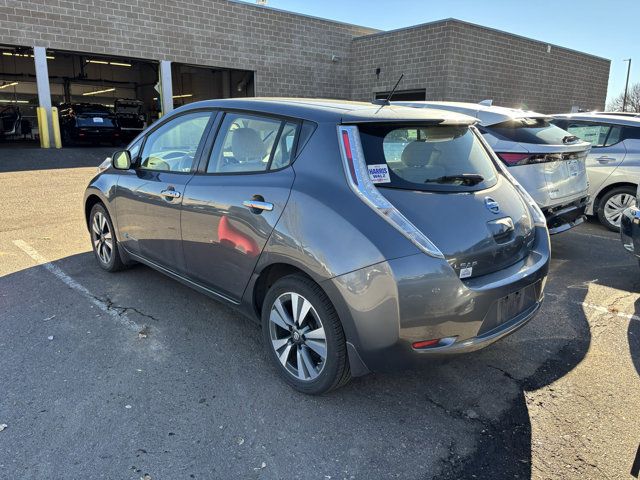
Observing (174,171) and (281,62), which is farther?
(281,62)

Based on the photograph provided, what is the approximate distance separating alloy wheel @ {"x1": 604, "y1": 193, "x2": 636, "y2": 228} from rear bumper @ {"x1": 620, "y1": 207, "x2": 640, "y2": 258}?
2.74m

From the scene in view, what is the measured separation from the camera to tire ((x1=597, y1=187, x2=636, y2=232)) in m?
6.99

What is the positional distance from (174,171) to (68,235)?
134 inches

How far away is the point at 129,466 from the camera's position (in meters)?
2.38

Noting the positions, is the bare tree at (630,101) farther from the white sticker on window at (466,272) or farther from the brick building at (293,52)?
the white sticker on window at (466,272)

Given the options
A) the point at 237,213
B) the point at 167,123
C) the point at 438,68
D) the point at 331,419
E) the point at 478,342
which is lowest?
the point at 331,419

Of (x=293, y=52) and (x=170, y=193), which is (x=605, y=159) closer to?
(x=170, y=193)

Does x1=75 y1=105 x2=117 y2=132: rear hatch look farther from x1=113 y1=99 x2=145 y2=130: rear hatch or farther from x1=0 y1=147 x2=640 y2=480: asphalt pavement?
x1=0 y1=147 x2=640 y2=480: asphalt pavement

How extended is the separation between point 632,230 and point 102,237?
16.8 feet

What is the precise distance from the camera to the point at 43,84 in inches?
661

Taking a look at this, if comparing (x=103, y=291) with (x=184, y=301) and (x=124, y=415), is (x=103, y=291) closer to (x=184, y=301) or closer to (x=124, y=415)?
(x=184, y=301)

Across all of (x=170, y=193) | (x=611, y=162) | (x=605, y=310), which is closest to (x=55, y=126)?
(x=170, y=193)

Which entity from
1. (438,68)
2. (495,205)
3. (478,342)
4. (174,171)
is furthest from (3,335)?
(438,68)

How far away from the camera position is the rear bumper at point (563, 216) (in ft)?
17.3
